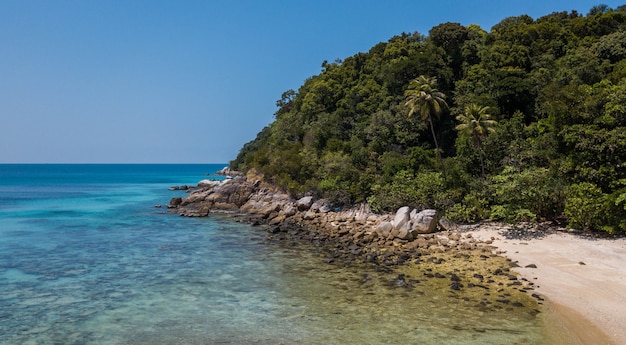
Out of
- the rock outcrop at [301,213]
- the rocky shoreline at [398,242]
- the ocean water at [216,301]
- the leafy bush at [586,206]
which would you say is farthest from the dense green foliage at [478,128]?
the ocean water at [216,301]

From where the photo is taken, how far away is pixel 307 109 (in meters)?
68.6

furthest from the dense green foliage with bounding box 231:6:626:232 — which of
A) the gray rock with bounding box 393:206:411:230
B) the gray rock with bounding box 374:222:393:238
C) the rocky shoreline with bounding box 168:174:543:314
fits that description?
the gray rock with bounding box 374:222:393:238

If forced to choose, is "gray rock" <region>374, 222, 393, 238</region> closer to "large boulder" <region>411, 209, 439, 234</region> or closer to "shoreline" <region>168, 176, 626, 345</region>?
"shoreline" <region>168, 176, 626, 345</region>

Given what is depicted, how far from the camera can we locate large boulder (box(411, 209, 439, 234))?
30422 mm

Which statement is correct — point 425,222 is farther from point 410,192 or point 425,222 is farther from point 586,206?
point 586,206

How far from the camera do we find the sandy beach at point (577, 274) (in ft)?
46.2

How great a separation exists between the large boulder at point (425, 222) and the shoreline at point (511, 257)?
1.89ft

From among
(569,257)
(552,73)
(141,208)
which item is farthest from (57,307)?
(552,73)

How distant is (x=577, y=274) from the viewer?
63.0 feet

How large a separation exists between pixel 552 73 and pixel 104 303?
165ft

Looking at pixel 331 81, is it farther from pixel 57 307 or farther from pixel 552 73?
pixel 57 307

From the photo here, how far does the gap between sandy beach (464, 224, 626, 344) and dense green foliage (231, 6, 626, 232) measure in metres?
→ 2.00

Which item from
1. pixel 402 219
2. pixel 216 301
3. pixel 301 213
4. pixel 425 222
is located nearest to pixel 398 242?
pixel 402 219

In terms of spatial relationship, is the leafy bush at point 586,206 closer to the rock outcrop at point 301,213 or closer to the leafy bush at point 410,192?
the rock outcrop at point 301,213
